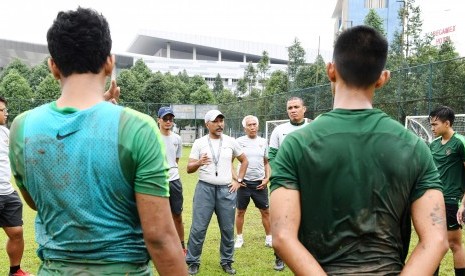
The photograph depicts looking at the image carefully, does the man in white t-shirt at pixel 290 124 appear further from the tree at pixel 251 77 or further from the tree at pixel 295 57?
the tree at pixel 251 77

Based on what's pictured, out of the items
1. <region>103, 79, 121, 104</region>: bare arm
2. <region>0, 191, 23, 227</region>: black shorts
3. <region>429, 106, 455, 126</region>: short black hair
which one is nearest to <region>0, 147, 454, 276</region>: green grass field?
<region>0, 191, 23, 227</region>: black shorts

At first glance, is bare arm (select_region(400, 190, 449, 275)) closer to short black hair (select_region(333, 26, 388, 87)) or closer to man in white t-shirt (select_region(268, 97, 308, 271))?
short black hair (select_region(333, 26, 388, 87))

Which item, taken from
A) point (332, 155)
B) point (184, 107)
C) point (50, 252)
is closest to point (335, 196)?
point (332, 155)

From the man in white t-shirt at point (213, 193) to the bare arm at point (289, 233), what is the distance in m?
4.61

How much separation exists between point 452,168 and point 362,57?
433 centimetres

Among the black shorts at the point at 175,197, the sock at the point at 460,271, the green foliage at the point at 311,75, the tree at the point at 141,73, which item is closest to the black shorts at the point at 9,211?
the black shorts at the point at 175,197

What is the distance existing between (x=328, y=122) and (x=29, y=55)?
9317 centimetres

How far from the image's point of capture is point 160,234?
179 cm

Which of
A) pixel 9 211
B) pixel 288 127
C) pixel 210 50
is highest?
pixel 210 50

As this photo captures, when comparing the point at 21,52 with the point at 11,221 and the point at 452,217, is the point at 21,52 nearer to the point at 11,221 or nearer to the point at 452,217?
the point at 11,221

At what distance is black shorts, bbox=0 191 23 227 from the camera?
5.61 metres

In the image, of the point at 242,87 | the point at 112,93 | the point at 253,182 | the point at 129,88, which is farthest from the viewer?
the point at 242,87

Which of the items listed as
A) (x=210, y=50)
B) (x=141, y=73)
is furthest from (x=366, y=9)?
(x=210, y=50)

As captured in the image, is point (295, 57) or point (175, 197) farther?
point (295, 57)
